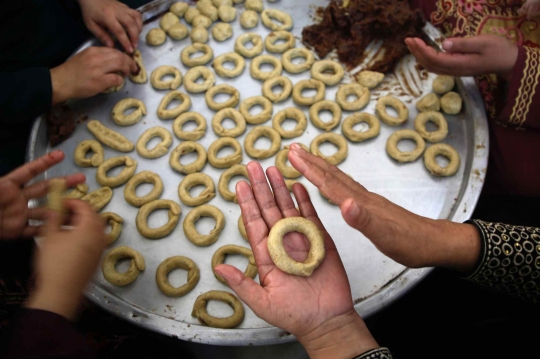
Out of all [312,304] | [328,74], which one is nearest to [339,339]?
[312,304]

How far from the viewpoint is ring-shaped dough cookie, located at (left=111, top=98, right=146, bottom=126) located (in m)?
2.73

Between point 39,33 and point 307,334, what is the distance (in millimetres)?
2604

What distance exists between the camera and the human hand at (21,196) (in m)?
1.81

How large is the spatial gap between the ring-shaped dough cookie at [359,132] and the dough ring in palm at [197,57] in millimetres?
1175

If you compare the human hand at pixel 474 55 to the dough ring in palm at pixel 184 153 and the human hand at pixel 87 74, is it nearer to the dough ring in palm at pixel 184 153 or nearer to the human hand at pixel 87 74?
the dough ring in palm at pixel 184 153

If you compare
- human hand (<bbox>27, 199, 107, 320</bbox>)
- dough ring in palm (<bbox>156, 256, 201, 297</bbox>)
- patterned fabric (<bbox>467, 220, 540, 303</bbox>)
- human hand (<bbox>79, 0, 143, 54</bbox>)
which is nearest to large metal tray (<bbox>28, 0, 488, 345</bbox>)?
dough ring in palm (<bbox>156, 256, 201, 297</bbox>)

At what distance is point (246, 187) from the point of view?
1837mm

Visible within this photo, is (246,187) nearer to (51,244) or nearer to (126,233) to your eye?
(51,244)

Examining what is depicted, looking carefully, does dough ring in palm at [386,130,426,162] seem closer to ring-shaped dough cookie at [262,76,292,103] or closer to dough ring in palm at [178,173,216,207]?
ring-shaped dough cookie at [262,76,292,103]

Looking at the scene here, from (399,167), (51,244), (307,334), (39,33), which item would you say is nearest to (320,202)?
(399,167)

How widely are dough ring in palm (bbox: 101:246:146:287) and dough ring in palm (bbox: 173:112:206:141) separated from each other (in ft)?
2.77

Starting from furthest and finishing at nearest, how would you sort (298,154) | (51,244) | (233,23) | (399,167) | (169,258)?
(233,23) < (399,167) < (169,258) < (298,154) < (51,244)

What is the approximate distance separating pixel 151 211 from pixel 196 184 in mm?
330

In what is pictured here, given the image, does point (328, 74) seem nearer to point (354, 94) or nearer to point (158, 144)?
point (354, 94)
